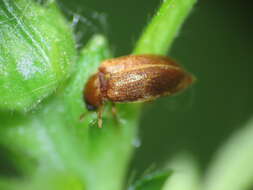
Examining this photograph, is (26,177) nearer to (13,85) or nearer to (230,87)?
(13,85)

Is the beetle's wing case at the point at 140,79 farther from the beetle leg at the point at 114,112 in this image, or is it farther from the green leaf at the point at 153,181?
the green leaf at the point at 153,181

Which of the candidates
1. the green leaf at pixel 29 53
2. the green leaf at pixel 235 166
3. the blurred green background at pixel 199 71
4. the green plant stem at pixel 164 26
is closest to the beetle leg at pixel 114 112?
the green plant stem at pixel 164 26

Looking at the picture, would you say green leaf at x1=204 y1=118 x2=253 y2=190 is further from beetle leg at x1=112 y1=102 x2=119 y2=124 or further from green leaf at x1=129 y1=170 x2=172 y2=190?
green leaf at x1=129 y1=170 x2=172 y2=190

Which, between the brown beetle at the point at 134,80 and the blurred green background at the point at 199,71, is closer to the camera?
the brown beetle at the point at 134,80

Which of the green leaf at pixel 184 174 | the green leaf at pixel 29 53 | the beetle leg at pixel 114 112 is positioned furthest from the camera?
the green leaf at pixel 184 174

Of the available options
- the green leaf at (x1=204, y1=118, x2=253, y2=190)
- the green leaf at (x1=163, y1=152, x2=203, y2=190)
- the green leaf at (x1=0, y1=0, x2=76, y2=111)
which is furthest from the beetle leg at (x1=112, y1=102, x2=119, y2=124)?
the green leaf at (x1=204, y1=118, x2=253, y2=190)

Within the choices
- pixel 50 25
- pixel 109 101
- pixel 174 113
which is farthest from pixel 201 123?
pixel 50 25
